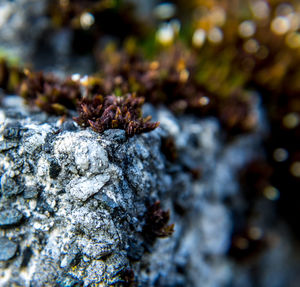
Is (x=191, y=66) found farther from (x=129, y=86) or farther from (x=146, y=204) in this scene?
(x=146, y=204)

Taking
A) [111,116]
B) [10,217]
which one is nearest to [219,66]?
[111,116]

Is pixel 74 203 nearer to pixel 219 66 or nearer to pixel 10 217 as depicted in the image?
pixel 10 217

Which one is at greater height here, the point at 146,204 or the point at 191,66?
the point at 191,66

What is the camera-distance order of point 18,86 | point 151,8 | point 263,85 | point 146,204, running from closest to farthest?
1. point 146,204
2. point 18,86
3. point 263,85
4. point 151,8

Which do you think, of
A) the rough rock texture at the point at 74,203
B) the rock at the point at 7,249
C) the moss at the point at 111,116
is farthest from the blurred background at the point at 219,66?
the rock at the point at 7,249

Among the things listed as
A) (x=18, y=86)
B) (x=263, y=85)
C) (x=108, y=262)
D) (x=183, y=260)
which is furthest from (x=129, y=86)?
(x=263, y=85)

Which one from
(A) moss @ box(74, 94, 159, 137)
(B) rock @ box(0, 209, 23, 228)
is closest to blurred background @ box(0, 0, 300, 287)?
(A) moss @ box(74, 94, 159, 137)
